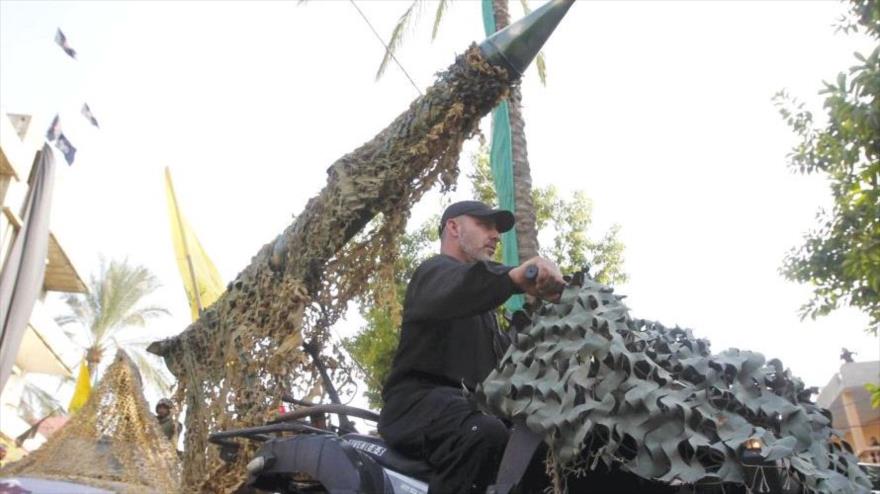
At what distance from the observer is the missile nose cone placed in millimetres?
3648

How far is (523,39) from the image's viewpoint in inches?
149

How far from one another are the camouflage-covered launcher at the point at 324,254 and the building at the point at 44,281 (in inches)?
443

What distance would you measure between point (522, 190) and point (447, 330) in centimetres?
765

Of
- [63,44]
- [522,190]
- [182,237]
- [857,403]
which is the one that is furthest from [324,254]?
[857,403]

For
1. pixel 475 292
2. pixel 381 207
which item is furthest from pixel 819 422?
pixel 381 207

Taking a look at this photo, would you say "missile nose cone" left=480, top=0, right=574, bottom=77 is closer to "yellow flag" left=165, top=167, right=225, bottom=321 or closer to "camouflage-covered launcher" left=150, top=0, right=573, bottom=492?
"camouflage-covered launcher" left=150, top=0, right=573, bottom=492

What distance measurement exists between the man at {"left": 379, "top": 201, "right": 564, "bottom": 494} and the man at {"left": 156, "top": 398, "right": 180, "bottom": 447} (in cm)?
258

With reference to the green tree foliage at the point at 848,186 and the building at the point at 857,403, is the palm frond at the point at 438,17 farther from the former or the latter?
the building at the point at 857,403

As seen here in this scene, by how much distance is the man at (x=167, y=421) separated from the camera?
15.1 ft

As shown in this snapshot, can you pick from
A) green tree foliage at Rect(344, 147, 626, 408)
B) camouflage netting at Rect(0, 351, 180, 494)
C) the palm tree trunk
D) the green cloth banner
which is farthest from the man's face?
green tree foliage at Rect(344, 147, 626, 408)

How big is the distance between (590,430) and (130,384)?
4411 mm

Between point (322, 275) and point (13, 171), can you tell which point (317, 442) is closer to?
point (322, 275)

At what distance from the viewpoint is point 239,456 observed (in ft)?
11.9

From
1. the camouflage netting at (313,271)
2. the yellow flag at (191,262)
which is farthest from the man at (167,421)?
the yellow flag at (191,262)
